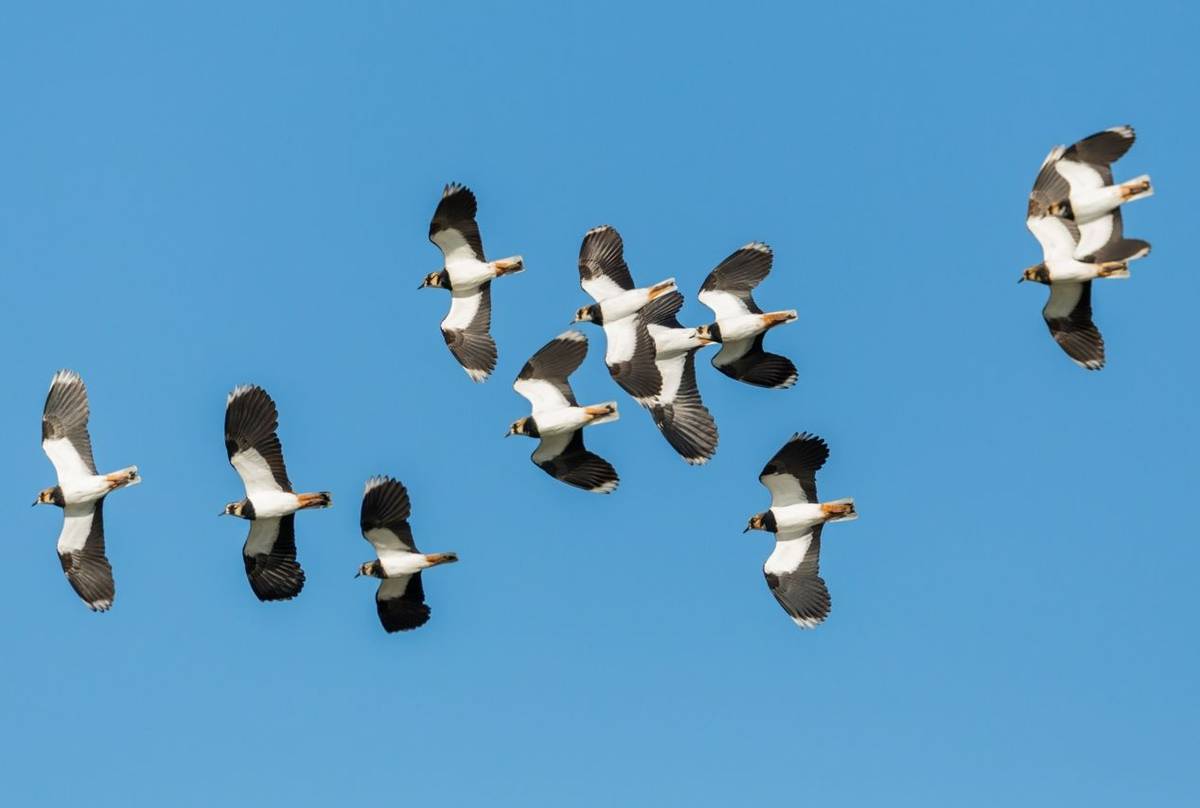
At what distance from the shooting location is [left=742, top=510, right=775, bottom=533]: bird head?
5275 centimetres

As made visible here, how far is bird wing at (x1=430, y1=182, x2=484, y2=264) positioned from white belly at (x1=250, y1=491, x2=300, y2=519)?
7.77 meters

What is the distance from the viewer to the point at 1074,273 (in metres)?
52.0

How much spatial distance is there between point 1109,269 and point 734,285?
344 inches

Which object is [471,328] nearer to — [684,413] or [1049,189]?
[684,413]

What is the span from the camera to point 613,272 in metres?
55.7

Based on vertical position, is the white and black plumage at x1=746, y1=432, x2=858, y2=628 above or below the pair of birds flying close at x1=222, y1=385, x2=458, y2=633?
above

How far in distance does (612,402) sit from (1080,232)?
10.7 metres

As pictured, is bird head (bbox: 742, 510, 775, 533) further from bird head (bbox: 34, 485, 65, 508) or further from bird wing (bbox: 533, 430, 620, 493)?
bird head (bbox: 34, 485, 65, 508)

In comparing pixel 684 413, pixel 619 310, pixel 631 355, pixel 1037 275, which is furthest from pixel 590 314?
pixel 1037 275

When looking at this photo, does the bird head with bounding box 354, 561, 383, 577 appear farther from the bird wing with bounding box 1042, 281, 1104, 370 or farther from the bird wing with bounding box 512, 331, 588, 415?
the bird wing with bounding box 1042, 281, 1104, 370

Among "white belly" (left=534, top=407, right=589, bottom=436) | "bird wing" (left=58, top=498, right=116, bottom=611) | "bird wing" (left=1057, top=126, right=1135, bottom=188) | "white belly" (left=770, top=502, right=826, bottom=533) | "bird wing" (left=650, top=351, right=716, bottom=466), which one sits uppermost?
"bird wing" (left=1057, top=126, right=1135, bottom=188)

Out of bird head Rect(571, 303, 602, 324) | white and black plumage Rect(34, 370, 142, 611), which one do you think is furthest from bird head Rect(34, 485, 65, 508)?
bird head Rect(571, 303, 602, 324)

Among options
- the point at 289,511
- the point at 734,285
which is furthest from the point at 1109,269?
the point at 289,511

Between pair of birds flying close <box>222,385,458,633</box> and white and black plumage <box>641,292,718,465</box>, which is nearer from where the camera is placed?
pair of birds flying close <box>222,385,458,633</box>
